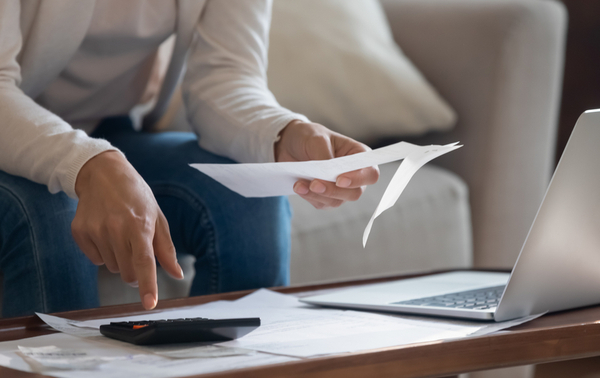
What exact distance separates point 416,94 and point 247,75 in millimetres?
624

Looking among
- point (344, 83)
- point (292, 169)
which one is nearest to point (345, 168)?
point (292, 169)

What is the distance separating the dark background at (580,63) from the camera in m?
1.94

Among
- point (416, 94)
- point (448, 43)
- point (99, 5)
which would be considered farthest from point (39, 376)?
point (448, 43)

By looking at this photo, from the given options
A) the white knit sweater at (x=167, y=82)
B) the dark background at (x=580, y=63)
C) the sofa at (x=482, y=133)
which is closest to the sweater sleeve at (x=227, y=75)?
the white knit sweater at (x=167, y=82)

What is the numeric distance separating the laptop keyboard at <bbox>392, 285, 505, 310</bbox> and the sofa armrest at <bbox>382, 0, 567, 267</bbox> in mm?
774

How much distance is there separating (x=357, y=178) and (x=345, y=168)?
0.07 m

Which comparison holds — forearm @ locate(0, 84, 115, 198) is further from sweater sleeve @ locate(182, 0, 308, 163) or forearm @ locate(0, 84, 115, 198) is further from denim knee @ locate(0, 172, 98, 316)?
sweater sleeve @ locate(182, 0, 308, 163)

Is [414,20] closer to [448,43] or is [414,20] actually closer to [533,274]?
[448,43]

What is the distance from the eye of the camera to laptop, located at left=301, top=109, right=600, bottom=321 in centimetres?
45

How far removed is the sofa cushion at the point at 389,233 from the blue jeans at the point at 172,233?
267 millimetres

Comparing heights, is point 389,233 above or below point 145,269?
→ below

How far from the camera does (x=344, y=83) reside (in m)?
1.33

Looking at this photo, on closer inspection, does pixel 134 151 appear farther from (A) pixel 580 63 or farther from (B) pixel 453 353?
(A) pixel 580 63

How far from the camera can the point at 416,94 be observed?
1.33 m
